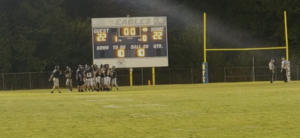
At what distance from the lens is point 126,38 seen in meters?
30.3

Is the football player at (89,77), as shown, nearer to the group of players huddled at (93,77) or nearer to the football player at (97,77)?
the group of players huddled at (93,77)

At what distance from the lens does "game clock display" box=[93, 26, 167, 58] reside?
3020cm

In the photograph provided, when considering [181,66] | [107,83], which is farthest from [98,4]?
Answer: [107,83]

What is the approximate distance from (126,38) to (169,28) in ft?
44.9

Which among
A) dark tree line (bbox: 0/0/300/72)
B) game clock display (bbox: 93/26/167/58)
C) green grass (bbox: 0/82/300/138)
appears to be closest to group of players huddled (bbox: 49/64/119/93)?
game clock display (bbox: 93/26/167/58)

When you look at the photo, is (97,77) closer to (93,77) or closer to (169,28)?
(93,77)

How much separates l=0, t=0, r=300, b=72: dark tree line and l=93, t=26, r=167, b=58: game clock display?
375 inches

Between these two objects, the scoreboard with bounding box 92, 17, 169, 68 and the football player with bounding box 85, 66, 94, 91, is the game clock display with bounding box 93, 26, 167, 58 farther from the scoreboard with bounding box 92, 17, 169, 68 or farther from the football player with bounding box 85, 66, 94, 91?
the football player with bounding box 85, 66, 94, 91

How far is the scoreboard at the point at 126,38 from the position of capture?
30.2 m

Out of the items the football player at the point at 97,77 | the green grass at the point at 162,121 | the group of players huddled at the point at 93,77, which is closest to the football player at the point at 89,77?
the group of players huddled at the point at 93,77

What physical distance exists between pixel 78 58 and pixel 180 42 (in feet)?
24.4

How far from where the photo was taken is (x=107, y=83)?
85.4 feet

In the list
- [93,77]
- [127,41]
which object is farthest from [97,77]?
[127,41]

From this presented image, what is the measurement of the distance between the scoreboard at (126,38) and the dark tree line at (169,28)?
948cm
